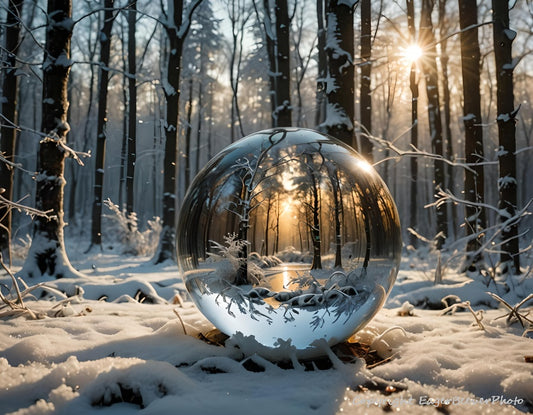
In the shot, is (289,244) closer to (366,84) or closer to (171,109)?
(171,109)

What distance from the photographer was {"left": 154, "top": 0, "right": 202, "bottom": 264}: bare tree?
34.1ft

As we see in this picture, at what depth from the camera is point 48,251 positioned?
599cm

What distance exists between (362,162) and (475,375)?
149 cm

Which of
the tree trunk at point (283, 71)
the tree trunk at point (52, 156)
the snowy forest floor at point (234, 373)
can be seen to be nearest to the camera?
the snowy forest floor at point (234, 373)

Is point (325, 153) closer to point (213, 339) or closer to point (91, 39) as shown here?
point (213, 339)

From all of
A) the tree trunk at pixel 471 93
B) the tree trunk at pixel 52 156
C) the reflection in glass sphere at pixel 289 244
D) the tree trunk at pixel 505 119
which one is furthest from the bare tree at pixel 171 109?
the reflection in glass sphere at pixel 289 244

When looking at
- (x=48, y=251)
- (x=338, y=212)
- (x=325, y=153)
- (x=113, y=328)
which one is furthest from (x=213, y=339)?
(x=48, y=251)

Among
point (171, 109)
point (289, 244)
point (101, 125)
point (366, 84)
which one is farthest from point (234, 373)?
point (101, 125)

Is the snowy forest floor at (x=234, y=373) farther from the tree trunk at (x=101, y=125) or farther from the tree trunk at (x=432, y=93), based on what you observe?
the tree trunk at (x=101, y=125)

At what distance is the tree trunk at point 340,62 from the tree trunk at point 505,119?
11.6 ft

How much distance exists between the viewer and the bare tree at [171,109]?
34.1ft

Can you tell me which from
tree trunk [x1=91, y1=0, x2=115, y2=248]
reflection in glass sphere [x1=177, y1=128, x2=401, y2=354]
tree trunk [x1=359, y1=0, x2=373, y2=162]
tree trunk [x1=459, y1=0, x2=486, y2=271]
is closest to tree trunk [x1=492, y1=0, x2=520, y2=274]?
tree trunk [x1=459, y1=0, x2=486, y2=271]

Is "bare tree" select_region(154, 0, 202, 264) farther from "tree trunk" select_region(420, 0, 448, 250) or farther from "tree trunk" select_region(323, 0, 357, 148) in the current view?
"tree trunk" select_region(420, 0, 448, 250)

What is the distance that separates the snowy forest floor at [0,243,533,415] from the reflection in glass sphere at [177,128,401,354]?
30 centimetres
